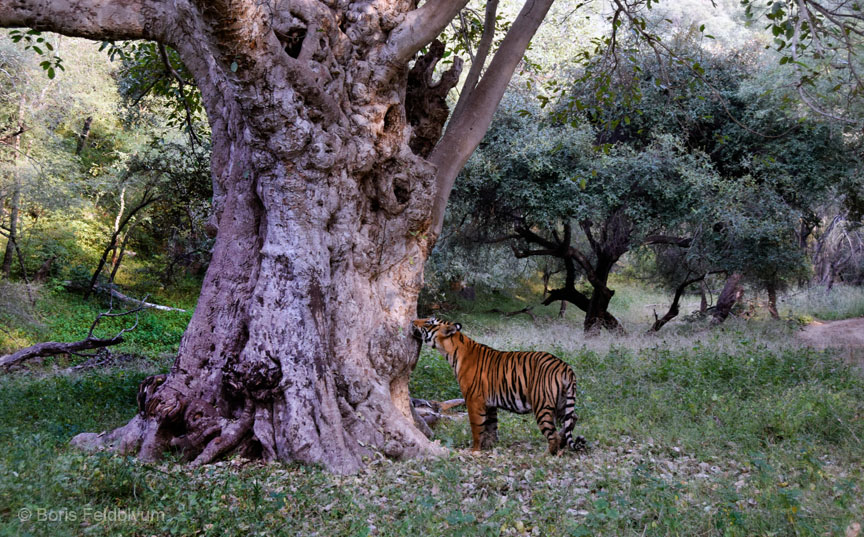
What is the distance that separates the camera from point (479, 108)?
8.76 metres

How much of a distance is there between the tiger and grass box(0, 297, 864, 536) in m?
0.36

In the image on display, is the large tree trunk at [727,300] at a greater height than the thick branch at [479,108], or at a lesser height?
lesser

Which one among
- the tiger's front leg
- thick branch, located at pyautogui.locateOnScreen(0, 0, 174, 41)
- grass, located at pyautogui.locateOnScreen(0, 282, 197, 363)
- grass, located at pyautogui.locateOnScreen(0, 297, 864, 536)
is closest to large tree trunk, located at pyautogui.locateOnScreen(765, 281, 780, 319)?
grass, located at pyautogui.locateOnScreen(0, 297, 864, 536)

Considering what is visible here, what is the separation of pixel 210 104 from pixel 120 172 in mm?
17326

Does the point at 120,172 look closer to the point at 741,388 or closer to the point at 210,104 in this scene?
the point at 210,104

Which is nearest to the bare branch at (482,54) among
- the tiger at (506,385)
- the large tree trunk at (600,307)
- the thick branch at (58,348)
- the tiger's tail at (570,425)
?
the tiger at (506,385)

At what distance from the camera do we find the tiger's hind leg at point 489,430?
7.73 m

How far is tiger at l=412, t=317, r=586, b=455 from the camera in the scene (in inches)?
289

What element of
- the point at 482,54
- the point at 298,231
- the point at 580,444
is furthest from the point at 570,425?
the point at 482,54

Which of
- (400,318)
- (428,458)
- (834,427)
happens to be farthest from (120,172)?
(834,427)

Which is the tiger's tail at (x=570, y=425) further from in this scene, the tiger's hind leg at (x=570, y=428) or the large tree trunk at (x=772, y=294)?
the large tree trunk at (x=772, y=294)

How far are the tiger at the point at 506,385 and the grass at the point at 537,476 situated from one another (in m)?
0.36

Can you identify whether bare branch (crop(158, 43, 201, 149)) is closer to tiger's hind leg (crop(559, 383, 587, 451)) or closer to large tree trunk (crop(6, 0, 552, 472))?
large tree trunk (crop(6, 0, 552, 472))

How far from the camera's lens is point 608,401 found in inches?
357
